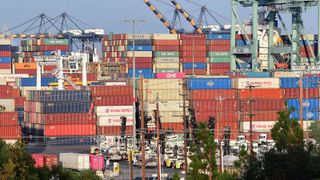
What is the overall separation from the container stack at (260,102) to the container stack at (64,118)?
27.3ft

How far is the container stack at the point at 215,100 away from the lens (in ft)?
194

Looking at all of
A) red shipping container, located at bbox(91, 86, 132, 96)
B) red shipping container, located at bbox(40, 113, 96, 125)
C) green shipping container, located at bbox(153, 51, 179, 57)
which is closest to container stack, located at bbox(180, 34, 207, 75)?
green shipping container, located at bbox(153, 51, 179, 57)

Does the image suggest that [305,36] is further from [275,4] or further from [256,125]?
[256,125]

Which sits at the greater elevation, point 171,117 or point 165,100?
point 165,100

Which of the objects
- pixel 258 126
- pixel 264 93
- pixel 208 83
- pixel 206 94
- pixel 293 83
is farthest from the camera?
pixel 293 83

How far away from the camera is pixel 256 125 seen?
58.9 meters

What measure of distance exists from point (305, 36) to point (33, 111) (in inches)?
1128

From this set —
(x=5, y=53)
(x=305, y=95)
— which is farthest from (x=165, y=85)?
(x=5, y=53)

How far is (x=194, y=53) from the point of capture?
93438 mm

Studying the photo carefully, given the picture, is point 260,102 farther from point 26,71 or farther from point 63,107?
point 26,71

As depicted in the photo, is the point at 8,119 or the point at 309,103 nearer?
the point at 8,119

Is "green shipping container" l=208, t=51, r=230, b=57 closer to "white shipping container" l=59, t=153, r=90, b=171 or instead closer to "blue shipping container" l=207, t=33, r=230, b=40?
"blue shipping container" l=207, t=33, r=230, b=40

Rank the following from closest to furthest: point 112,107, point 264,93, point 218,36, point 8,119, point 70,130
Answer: point 8,119
point 70,130
point 264,93
point 112,107
point 218,36

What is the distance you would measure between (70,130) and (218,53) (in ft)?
117
